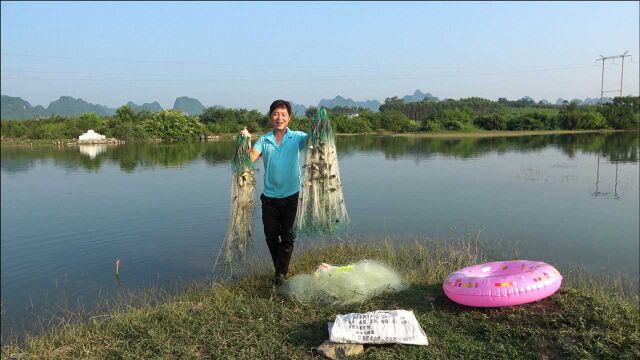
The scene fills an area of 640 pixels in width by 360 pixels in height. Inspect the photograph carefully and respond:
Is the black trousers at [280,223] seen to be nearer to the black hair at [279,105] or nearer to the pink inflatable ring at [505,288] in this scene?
the black hair at [279,105]

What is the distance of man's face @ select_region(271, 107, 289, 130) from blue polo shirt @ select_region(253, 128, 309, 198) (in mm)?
163

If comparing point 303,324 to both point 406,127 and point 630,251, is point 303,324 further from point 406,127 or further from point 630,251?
point 406,127

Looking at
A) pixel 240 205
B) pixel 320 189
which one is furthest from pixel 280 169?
pixel 240 205

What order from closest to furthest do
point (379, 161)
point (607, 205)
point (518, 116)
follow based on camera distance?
point (607, 205) < point (379, 161) < point (518, 116)

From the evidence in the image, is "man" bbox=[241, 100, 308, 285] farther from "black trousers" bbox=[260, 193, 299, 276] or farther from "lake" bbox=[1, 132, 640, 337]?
"lake" bbox=[1, 132, 640, 337]

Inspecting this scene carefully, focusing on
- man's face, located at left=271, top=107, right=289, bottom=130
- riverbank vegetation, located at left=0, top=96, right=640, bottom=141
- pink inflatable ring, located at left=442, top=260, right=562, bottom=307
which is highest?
riverbank vegetation, located at left=0, top=96, right=640, bottom=141

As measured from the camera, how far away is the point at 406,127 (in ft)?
254

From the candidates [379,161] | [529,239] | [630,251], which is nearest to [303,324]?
[529,239]

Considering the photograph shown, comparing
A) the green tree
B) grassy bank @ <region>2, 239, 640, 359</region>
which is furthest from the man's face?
the green tree

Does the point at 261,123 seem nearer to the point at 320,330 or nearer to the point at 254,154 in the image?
the point at 254,154

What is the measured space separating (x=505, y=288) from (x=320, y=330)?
1906 mm

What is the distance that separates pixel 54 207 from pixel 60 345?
12791 mm

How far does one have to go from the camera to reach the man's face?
514 centimetres

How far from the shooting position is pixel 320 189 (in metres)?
6.05
